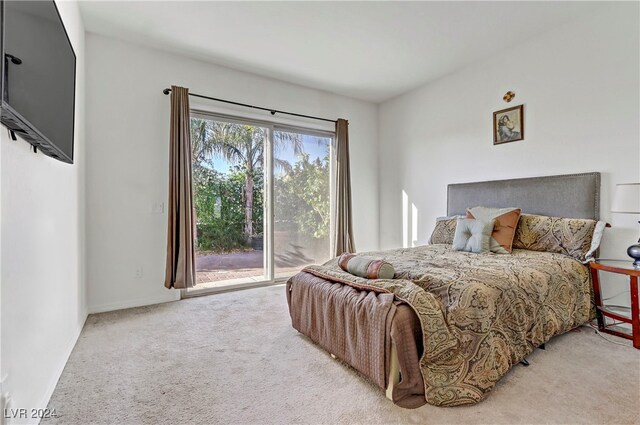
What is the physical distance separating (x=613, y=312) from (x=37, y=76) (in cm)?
398

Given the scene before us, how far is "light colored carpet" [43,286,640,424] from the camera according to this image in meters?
Result: 1.49

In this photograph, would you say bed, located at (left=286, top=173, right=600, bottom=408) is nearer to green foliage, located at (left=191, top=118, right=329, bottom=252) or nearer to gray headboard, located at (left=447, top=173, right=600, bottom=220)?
gray headboard, located at (left=447, top=173, right=600, bottom=220)

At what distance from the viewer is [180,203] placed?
10.7 ft

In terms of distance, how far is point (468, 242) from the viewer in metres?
2.86

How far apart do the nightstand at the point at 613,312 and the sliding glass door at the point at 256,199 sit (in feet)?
9.82

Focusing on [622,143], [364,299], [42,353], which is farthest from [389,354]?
[622,143]

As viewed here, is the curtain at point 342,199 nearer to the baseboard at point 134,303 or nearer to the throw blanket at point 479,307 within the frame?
the throw blanket at point 479,307

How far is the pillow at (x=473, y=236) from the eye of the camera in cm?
277

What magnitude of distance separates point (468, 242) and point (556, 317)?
0.88m

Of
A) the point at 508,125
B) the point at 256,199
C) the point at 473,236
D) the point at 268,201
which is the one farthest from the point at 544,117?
the point at 256,199

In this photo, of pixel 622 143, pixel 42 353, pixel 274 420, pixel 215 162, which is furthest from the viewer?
pixel 215 162

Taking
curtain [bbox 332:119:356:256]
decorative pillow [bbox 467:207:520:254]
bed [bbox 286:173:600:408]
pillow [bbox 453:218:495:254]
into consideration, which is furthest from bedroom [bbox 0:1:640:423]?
pillow [bbox 453:218:495:254]

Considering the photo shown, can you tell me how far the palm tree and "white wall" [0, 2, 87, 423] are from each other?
1.38 metres

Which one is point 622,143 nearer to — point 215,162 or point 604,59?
point 604,59
